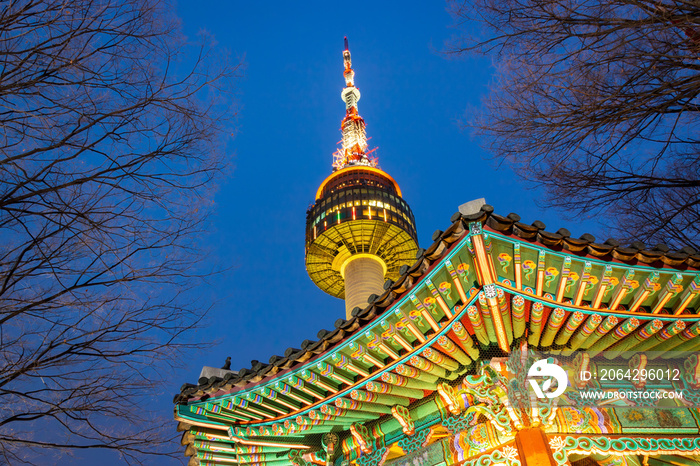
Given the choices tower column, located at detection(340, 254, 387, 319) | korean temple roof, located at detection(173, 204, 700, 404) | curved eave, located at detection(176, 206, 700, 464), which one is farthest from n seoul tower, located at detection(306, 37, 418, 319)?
korean temple roof, located at detection(173, 204, 700, 404)

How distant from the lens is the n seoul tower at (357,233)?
27812 mm

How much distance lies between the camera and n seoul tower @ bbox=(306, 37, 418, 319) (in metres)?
27.8

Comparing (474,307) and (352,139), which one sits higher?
(352,139)

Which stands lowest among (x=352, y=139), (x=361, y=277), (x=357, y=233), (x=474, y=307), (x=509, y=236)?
(x=474, y=307)

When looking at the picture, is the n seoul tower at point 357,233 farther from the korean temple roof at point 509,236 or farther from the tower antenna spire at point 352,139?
the korean temple roof at point 509,236

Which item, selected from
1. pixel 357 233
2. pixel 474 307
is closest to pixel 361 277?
pixel 357 233

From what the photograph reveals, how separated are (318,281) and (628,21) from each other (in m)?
26.8

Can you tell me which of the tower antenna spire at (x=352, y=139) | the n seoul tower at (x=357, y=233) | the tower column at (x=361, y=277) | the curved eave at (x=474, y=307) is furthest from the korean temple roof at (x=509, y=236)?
the tower antenna spire at (x=352, y=139)

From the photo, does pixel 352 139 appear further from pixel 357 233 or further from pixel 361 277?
pixel 361 277

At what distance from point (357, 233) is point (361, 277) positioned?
9.00ft

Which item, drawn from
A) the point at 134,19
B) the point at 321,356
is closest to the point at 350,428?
the point at 321,356

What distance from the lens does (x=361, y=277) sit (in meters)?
26.8

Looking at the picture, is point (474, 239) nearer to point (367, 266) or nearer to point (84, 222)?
point (84, 222)

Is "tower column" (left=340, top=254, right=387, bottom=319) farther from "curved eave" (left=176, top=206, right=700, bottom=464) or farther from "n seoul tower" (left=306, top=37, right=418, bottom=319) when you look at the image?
"curved eave" (left=176, top=206, right=700, bottom=464)
